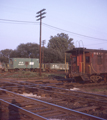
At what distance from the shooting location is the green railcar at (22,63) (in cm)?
3641

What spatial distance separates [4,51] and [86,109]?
68.3 meters

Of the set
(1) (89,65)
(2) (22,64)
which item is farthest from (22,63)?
(1) (89,65)

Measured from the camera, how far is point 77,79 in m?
17.2

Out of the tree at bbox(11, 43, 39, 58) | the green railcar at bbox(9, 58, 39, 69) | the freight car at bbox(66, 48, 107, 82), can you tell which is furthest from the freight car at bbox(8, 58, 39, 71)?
the freight car at bbox(66, 48, 107, 82)

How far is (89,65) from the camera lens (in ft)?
51.9

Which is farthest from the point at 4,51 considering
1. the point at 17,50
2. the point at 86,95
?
the point at 86,95

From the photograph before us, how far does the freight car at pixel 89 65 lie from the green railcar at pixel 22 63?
2197 cm

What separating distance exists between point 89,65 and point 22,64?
2439 cm

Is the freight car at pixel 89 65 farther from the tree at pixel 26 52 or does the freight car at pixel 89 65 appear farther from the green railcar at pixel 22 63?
the tree at pixel 26 52

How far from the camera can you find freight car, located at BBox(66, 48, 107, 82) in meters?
15.7

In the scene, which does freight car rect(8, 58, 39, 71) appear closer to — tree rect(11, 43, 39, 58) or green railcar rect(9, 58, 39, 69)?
green railcar rect(9, 58, 39, 69)

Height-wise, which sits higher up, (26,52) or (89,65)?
(26,52)

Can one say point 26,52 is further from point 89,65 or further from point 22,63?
point 89,65

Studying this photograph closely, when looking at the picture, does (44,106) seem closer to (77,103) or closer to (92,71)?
(77,103)
